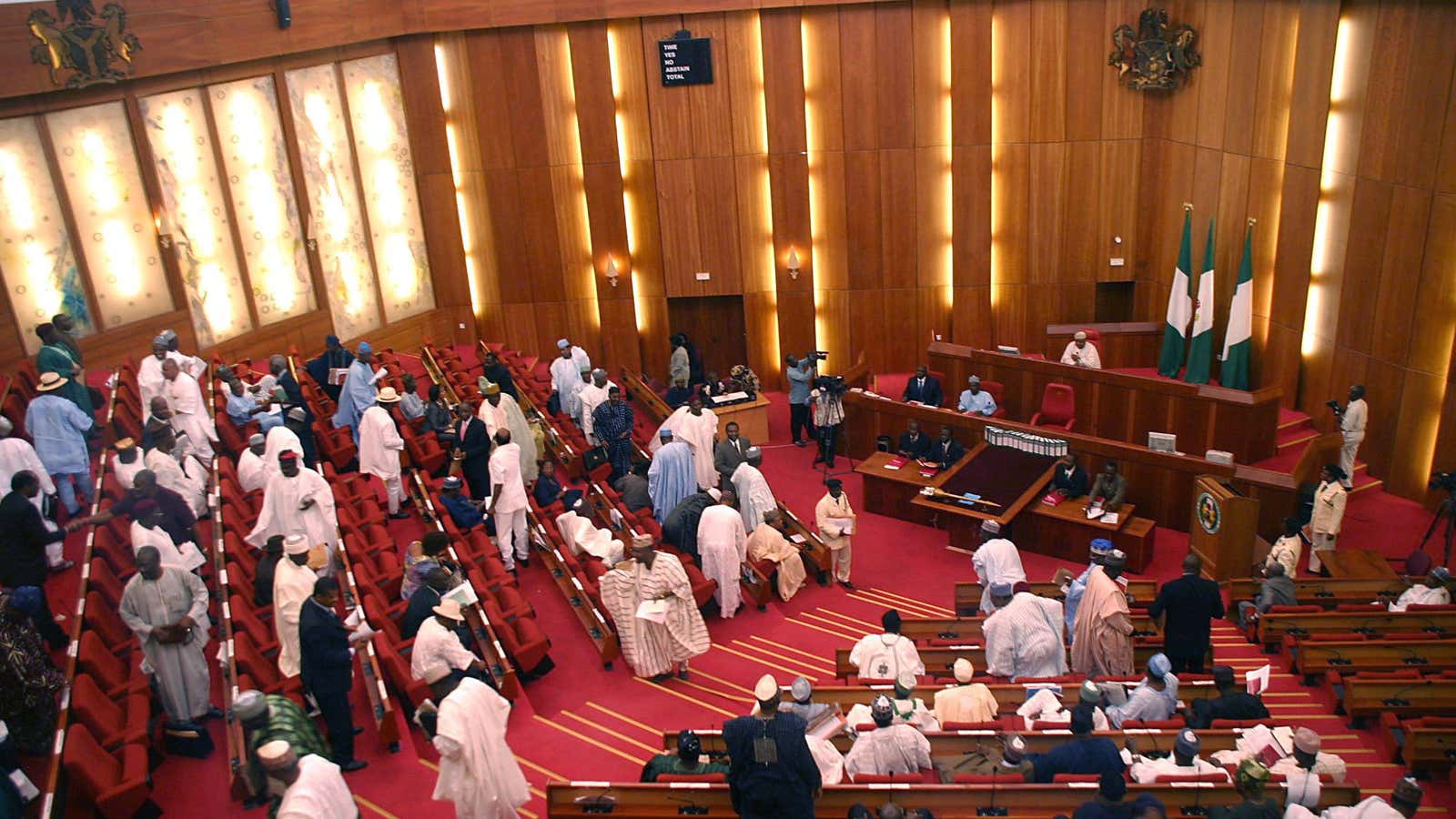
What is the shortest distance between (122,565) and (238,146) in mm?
7040

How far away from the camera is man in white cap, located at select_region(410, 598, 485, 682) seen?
639cm

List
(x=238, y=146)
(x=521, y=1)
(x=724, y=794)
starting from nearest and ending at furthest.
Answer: (x=724, y=794)
(x=238, y=146)
(x=521, y=1)

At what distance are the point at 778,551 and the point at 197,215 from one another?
8.09 m

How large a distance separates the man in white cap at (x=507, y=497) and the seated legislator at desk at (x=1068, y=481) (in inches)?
203

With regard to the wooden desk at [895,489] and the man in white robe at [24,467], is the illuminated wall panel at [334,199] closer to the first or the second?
the man in white robe at [24,467]

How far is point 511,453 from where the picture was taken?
955 centimetres

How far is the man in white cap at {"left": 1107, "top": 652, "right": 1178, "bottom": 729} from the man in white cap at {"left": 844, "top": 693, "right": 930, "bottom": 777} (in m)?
1.43

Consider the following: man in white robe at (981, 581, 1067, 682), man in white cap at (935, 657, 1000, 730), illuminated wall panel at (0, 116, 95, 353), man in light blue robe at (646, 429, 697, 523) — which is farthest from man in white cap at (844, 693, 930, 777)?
illuminated wall panel at (0, 116, 95, 353)

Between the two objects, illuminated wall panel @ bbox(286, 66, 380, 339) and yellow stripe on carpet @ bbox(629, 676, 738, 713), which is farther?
illuminated wall panel @ bbox(286, 66, 380, 339)

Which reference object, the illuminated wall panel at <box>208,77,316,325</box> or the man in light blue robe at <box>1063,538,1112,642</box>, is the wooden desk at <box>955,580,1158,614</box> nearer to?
the man in light blue robe at <box>1063,538,1112,642</box>

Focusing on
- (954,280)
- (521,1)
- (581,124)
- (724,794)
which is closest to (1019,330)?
(954,280)

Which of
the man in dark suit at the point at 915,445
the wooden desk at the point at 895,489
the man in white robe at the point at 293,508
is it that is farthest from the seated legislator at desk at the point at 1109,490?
the man in white robe at the point at 293,508

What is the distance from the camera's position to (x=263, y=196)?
45.9 ft

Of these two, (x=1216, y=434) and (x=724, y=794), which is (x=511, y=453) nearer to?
(x=724, y=794)
